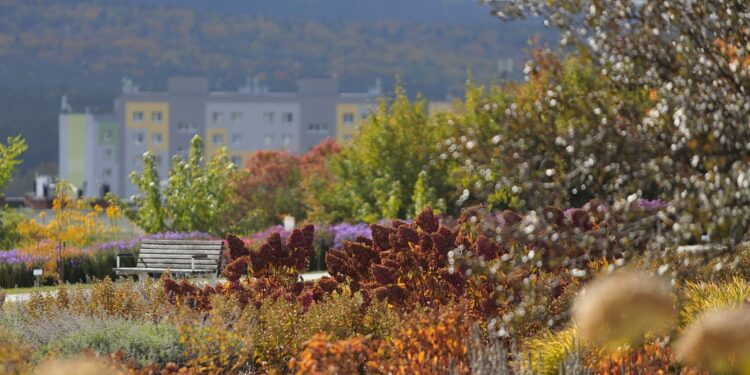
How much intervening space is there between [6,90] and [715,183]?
5571 inches

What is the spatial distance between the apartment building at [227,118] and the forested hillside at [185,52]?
13.3m

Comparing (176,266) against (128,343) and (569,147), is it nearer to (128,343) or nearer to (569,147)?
(128,343)

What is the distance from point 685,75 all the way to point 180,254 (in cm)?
1223

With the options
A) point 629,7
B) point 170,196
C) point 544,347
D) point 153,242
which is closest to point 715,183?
point 629,7

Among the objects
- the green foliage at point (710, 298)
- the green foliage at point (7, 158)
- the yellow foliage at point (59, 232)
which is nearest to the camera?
the green foliage at point (710, 298)

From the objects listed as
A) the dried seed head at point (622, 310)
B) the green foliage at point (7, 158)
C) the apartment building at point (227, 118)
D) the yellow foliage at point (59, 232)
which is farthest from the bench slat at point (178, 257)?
the apartment building at point (227, 118)

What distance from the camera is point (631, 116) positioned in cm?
797

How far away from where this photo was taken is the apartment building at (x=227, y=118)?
122000 mm

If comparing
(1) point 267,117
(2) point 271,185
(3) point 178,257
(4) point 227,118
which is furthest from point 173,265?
(1) point 267,117

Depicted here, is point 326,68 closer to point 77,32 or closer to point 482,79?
point 482,79

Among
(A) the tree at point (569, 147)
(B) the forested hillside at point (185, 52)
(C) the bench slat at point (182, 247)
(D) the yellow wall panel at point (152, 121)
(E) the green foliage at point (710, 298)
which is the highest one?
(A) the tree at point (569, 147)

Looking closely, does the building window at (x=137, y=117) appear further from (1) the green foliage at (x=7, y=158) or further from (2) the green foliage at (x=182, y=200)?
(1) the green foliage at (x=7, y=158)

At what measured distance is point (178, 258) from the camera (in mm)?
18484

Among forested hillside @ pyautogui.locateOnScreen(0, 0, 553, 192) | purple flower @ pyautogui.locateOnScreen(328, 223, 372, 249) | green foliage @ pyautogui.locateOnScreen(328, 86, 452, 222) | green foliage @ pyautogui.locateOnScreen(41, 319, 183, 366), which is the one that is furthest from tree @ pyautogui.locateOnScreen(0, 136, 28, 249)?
forested hillside @ pyautogui.locateOnScreen(0, 0, 553, 192)
